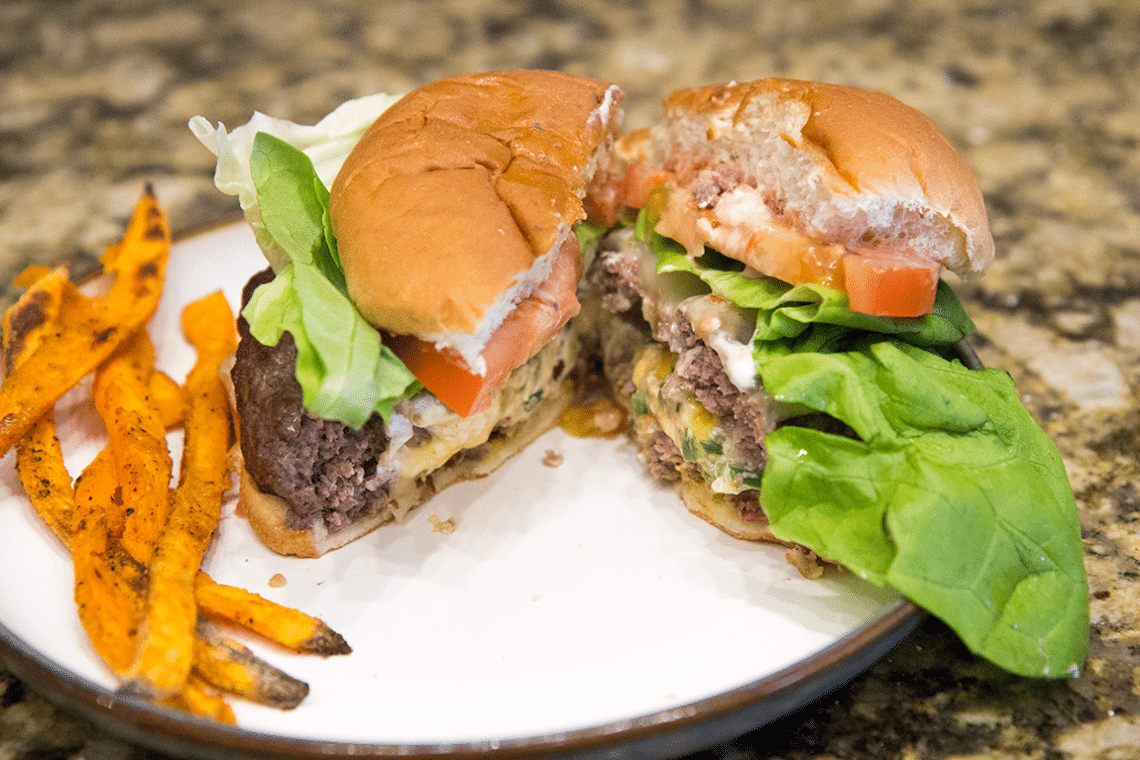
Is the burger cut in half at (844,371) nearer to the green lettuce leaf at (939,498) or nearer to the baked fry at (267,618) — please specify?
the green lettuce leaf at (939,498)

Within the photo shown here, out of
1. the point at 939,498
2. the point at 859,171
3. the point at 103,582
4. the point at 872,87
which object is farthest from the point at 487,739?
the point at 872,87

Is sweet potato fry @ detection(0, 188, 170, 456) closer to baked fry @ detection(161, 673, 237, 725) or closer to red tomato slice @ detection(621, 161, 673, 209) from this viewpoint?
baked fry @ detection(161, 673, 237, 725)

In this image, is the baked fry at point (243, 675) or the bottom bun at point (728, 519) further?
the bottom bun at point (728, 519)

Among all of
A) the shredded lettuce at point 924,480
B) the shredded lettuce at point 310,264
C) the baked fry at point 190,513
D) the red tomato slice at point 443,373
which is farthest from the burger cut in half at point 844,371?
the baked fry at point 190,513

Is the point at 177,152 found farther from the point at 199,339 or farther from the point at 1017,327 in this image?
the point at 1017,327

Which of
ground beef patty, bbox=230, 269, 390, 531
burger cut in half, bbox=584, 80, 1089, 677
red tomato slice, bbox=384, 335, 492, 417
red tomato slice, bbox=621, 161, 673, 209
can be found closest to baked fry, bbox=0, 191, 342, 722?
ground beef patty, bbox=230, 269, 390, 531

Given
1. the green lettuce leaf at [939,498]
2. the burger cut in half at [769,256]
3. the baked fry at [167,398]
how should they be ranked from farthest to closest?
the baked fry at [167,398] < the burger cut in half at [769,256] < the green lettuce leaf at [939,498]

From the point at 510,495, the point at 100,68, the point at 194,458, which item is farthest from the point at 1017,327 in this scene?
the point at 100,68
